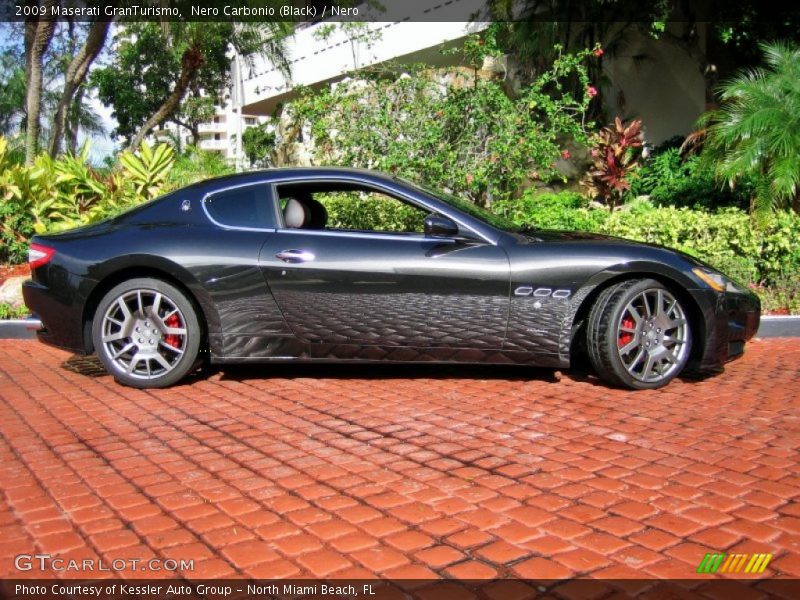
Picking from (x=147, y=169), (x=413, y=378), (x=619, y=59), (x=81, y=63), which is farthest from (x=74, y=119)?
(x=413, y=378)

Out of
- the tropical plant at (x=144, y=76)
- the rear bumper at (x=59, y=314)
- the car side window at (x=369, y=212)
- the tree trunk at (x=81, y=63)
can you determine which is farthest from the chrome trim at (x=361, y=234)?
the tropical plant at (x=144, y=76)

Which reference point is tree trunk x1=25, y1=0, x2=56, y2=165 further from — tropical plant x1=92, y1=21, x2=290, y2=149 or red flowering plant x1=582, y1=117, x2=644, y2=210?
red flowering plant x1=582, y1=117, x2=644, y2=210

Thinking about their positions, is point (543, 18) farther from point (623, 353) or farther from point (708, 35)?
point (623, 353)

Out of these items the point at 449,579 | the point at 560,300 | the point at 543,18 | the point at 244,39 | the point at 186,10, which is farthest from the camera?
the point at 244,39

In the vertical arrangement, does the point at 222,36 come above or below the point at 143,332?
above

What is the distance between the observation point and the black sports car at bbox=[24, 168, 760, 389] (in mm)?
4930

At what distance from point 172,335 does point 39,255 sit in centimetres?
113

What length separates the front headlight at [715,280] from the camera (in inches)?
198

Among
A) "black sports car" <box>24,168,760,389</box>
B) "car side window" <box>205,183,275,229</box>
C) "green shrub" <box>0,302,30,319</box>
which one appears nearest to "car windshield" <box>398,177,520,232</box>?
"black sports car" <box>24,168,760,389</box>

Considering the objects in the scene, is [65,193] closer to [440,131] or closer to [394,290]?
[440,131]

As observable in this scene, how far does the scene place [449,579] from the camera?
2.61m

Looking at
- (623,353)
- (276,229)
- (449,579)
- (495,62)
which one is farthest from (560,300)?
(495,62)

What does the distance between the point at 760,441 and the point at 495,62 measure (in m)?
10.4

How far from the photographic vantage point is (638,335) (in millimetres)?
4965
